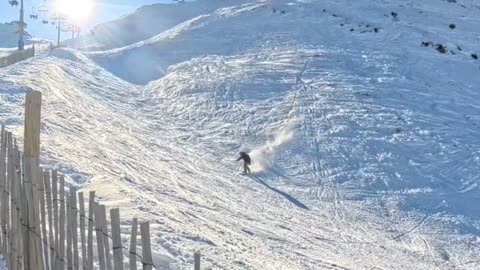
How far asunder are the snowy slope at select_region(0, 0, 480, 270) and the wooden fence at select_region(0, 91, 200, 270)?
176cm

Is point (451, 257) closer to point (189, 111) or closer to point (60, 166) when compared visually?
point (60, 166)

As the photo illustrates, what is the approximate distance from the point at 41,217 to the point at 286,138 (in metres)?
13.9

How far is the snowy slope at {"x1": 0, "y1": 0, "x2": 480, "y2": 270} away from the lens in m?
9.90

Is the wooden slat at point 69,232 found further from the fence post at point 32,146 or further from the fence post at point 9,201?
the fence post at point 9,201

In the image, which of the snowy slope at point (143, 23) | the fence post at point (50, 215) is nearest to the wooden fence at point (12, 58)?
the snowy slope at point (143, 23)

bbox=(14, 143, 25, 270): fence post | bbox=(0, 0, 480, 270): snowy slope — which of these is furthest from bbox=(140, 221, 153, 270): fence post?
bbox=(0, 0, 480, 270): snowy slope

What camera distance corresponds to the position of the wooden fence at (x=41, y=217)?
13.2 feet

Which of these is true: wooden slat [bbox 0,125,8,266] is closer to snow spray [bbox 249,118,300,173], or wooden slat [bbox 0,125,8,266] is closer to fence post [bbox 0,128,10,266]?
fence post [bbox 0,128,10,266]

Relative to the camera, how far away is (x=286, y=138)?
18.2 metres

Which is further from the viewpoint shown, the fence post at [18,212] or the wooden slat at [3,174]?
the wooden slat at [3,174]

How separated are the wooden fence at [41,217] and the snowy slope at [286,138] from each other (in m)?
1.76

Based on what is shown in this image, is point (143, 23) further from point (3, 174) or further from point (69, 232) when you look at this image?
point (69, 232)

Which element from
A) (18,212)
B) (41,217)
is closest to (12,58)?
(18,212)

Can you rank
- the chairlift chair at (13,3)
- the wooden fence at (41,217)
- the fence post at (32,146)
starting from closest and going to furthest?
the wooden fence at (41,217) → the fence post at (32,146) → the chairlift chair at (13,3)
